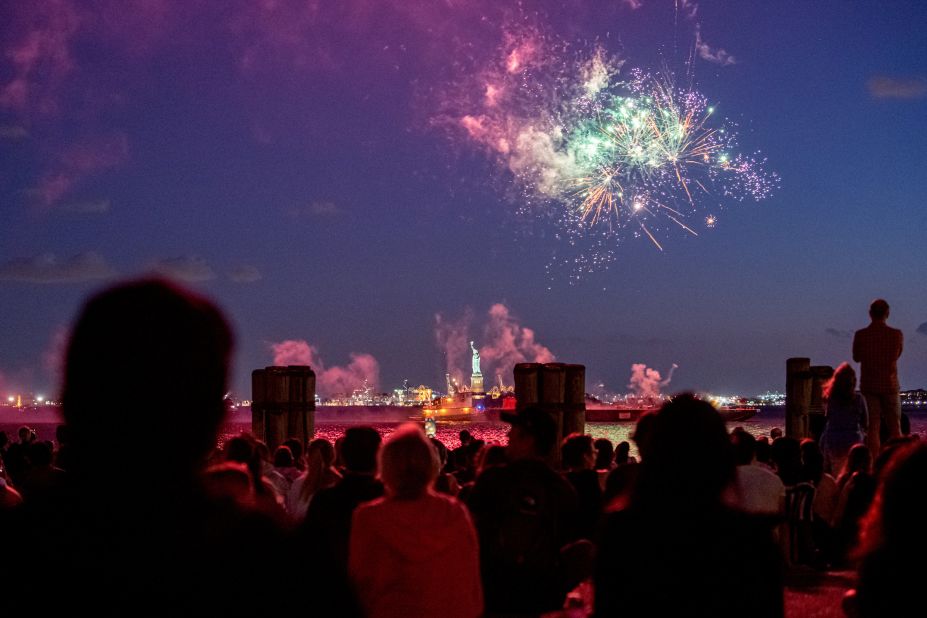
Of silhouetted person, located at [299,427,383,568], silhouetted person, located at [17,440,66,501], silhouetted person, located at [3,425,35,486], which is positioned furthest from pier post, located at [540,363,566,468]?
silhouetted person, located at [299,427,383,568]

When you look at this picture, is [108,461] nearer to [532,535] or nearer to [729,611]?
[729,611]

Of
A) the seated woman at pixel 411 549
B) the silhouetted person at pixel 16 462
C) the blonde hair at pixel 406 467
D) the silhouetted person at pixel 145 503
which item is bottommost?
the silhouetted person at pixel 16 462

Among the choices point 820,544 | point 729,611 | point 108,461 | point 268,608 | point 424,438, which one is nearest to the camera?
point 268,608

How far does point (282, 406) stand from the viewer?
782 inches

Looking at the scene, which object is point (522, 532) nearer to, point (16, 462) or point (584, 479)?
point (584, 479)

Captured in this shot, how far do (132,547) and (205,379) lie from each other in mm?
378

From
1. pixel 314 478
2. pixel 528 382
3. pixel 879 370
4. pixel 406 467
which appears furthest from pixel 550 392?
pixel 406 467

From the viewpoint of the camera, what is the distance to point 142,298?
2.00 meters

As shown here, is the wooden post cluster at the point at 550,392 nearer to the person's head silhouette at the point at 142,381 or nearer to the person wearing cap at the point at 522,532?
the person wearing cap at the point at 522,532

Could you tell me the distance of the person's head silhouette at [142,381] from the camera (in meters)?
1.91

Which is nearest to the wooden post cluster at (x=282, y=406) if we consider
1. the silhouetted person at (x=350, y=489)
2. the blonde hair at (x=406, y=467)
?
the silhouetted person at (x=350, y=489)

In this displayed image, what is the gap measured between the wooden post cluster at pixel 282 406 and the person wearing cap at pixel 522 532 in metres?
13.8

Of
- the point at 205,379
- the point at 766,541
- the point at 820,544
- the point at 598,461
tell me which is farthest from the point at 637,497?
the point at 820,544

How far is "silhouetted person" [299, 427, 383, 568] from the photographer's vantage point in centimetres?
639
